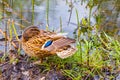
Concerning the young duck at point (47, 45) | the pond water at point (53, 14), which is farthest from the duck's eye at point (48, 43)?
the pond water at point (53, 14)

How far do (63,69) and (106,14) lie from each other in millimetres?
2810

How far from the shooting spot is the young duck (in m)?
4.07

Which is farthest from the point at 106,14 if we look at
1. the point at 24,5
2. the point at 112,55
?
the point at 112,55

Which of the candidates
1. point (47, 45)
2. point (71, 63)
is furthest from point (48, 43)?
point (71, 63)

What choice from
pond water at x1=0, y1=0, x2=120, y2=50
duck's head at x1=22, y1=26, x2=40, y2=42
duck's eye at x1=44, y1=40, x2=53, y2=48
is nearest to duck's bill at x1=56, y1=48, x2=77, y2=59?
duck's eye at x1=44, y1=40, x2=53, y2=48

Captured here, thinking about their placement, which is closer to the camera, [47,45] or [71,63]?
[47,45]

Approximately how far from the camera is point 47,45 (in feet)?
13.4

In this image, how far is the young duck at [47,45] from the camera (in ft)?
13.3

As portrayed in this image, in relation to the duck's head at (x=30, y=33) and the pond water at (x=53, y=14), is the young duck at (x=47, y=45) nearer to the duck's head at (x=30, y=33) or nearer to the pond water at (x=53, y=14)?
the duck's head at (x=30, y=33)

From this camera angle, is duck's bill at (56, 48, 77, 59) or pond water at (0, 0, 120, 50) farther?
pond water at (0, 0, 120, 50)

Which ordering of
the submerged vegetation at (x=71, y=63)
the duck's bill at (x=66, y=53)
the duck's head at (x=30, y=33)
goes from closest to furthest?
the duck's bill at (x=66, y=53)
the submerged vegetation at (x=71, y=63)
the duck's head at (x=30, y=33)

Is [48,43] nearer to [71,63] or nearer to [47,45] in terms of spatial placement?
[47,45]

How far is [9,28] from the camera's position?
16.5 ft

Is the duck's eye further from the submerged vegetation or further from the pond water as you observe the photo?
the pond water
